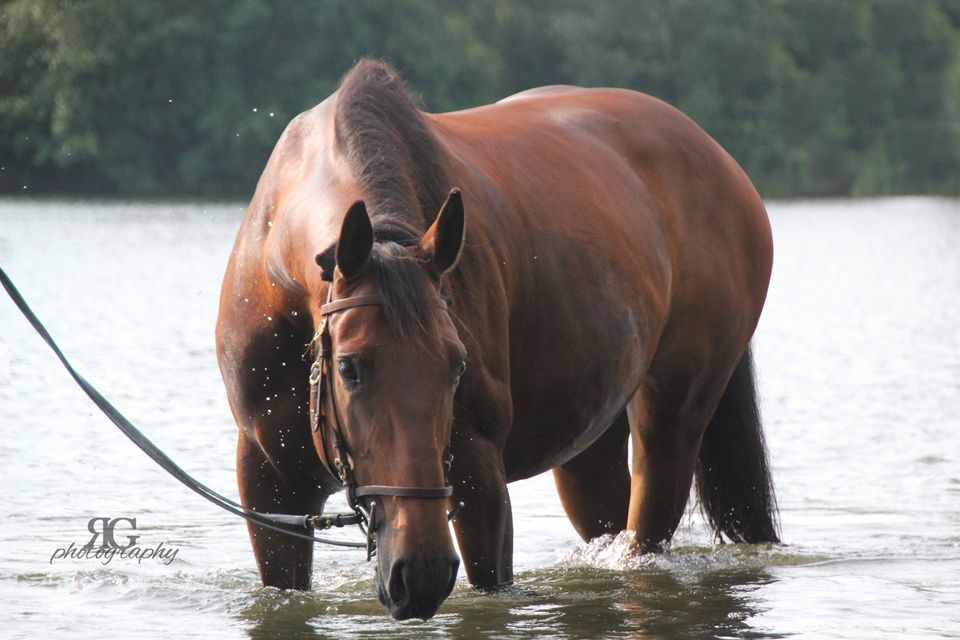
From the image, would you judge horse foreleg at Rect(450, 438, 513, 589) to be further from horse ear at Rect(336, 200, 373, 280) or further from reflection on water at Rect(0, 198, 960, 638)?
horse ear at Rect(336, 200, 373, 280)

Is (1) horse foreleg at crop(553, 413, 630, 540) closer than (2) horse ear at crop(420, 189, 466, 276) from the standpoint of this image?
No

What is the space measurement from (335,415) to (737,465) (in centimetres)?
324

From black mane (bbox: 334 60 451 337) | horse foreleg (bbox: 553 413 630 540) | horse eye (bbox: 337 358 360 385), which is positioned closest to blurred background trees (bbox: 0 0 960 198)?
horse foreleg (bbox: 553 413 630 540)

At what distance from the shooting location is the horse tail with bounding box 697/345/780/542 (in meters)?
6.62

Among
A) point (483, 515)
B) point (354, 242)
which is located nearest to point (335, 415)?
point (354, 242)

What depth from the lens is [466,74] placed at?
180ft

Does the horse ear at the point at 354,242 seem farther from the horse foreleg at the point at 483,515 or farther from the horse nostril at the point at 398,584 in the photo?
the horse foreleg at the point at 483,515

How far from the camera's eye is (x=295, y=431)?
446 centimetres

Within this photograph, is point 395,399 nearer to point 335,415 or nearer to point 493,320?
point 335,415

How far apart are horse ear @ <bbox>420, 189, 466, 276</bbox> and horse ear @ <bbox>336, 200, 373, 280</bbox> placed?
17 centimetres

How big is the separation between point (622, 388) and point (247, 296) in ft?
4.77

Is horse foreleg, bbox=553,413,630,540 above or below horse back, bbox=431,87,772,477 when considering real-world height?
below

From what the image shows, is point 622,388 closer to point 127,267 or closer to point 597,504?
point 597,504

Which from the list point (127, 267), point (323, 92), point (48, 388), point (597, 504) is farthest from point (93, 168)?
point (597, 504)
